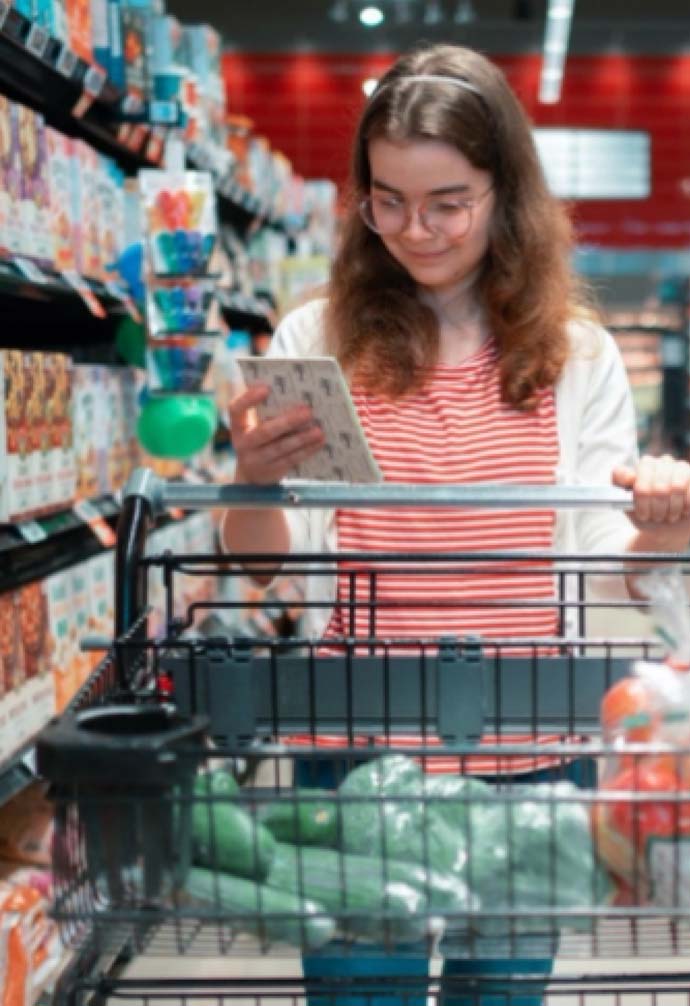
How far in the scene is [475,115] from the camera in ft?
6.33

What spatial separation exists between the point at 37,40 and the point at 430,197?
4.76ft

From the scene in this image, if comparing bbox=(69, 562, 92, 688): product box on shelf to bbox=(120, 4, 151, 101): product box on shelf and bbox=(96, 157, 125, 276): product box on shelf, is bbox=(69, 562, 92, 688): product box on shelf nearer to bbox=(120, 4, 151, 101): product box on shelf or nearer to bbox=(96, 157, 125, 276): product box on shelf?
bbox=(96, 157, 125, 276): product box on shelf

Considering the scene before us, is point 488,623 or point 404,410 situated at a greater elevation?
point 404,410

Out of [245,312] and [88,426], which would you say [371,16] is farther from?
[88,426]

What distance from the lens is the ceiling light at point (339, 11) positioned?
13977mm

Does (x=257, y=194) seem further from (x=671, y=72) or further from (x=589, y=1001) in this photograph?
(x=671, y=72)

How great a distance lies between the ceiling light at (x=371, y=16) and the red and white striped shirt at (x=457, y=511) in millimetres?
12702

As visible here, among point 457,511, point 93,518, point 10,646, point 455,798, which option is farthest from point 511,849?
point 93,518

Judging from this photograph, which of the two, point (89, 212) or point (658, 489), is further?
point (89, 212)

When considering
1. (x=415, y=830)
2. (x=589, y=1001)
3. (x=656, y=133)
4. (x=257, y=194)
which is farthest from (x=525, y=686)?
(x=656, y=133)

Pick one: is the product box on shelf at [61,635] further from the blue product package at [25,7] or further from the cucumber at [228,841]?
the cucumber at [228,841]

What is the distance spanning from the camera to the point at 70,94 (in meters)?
3.69

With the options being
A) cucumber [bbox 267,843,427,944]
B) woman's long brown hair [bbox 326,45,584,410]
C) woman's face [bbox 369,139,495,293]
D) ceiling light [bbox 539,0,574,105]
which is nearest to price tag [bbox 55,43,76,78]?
woman's long brown hair [bbox 326,45,584,410]

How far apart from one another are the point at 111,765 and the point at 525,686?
604 mm
